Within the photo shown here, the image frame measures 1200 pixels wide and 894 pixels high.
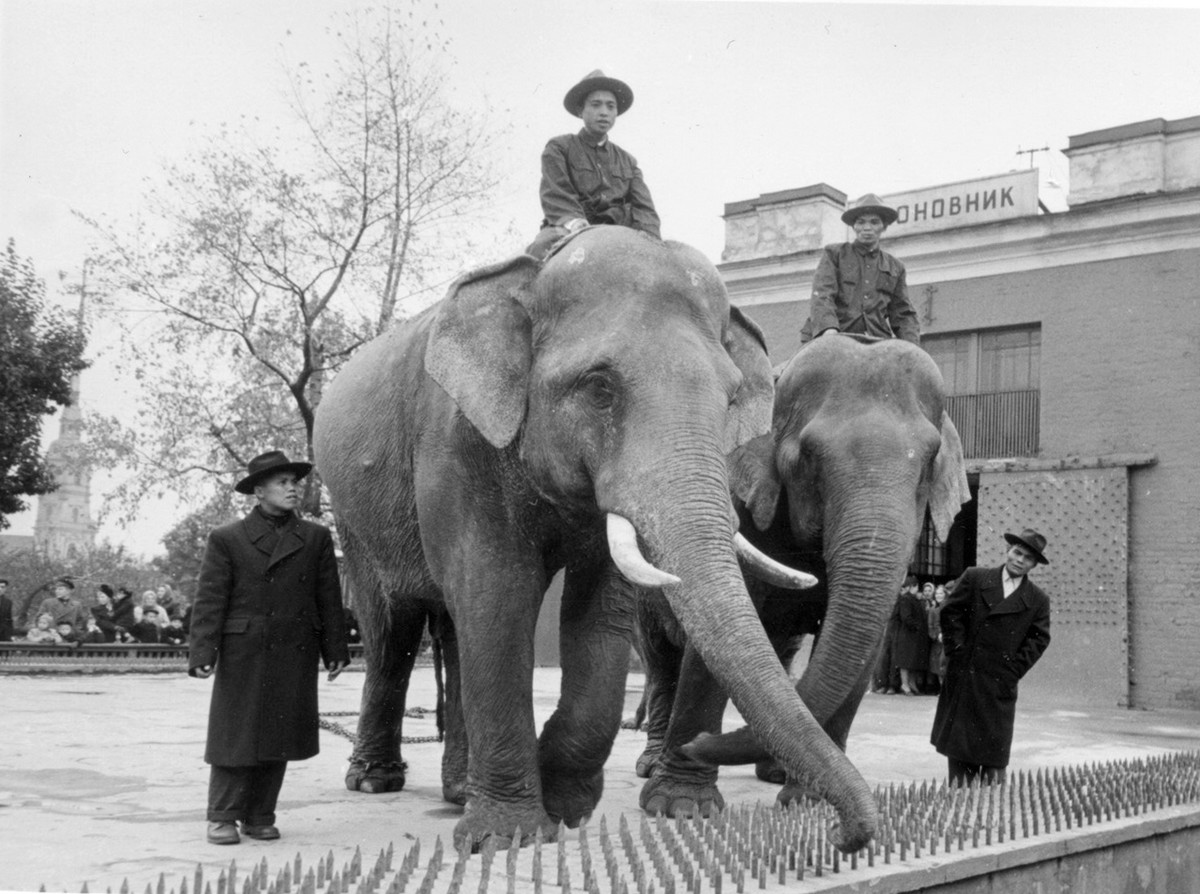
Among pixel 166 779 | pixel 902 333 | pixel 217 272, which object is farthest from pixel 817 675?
pixel 217 272

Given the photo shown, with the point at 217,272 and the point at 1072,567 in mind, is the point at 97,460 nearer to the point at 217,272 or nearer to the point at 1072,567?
the point at 217,272

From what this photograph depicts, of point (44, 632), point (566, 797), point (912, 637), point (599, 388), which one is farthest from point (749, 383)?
point (44, 632)

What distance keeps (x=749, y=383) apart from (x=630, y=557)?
142cm

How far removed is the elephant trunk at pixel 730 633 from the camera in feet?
14.2

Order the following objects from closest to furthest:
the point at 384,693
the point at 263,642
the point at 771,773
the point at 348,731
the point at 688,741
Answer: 1. the point at 263,642
2. the point at 688,741
3. the point at 384,693
4. the point at 771,773
5. the point at 348,731

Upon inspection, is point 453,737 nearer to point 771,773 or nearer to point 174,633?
point 771,773

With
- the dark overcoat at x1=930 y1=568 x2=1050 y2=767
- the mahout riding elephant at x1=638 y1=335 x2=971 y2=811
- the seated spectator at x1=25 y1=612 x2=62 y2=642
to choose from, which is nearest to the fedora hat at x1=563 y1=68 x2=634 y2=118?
the mahout riding elephant at x1=638 y1=335 x2=971 y2=811

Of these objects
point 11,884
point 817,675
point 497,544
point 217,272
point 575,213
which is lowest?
point 11,884

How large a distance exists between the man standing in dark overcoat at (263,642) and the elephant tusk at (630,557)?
68.2 inches

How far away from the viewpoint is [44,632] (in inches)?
823

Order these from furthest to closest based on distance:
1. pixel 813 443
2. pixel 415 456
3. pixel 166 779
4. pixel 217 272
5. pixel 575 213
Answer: pixel 217 272, pixel 166 779, pixel 813 443, pixel 575 213, pixel 415 456

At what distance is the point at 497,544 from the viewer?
5.64m

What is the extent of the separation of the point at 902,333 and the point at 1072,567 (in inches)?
478

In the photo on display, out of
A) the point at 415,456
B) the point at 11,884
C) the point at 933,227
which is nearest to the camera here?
the point at 11,884
